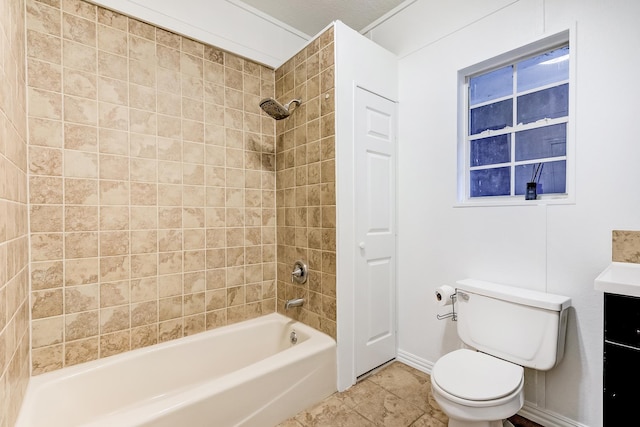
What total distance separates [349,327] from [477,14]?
210 cm

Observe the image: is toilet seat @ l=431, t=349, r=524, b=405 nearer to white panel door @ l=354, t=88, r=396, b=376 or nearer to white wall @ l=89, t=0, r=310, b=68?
white panel door @ l=354, t=88, r=396, b=376

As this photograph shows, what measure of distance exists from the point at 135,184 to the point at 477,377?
2090mm

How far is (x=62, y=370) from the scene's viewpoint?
1539 millimetres

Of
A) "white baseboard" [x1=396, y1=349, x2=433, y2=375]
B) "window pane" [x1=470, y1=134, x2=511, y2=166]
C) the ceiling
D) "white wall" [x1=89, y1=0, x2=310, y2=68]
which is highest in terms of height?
the ceiling

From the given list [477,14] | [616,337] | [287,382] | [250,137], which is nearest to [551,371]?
[616,337]

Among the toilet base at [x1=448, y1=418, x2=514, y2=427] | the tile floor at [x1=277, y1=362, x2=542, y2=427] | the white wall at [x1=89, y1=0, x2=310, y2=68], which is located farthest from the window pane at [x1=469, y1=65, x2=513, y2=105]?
the tile floor at [x1=277, y1=362, x2=542, y2=427]

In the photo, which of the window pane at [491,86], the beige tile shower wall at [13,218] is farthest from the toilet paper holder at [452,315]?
the beige tile shower wall at [13,218]

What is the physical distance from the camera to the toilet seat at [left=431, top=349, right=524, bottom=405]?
1228 millimetres

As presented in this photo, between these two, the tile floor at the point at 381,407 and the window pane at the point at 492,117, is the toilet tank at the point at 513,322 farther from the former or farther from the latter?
the window pane at the point at 492,117

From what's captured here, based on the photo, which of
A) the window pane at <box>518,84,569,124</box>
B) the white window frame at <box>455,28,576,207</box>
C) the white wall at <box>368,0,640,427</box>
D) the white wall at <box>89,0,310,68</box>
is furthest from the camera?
the white wall at <box>89,0,310,68</box>

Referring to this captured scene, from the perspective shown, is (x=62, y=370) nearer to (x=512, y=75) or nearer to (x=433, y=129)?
(x=433, y=129)

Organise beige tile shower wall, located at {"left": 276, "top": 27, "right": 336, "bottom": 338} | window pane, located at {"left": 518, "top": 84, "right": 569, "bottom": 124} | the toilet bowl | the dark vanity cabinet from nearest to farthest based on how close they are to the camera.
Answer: the dark vanity cabinet < the toilet bowl < window pane, located at {"left": 518, "top": 84, "right": 569, "bottom": 124} < beige tile shower wall, located at {"left": 276, "top": 27, "right": 336, "bottom": 338}

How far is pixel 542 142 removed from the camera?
1.66 metres

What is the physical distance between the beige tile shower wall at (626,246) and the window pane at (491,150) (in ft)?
2.16
